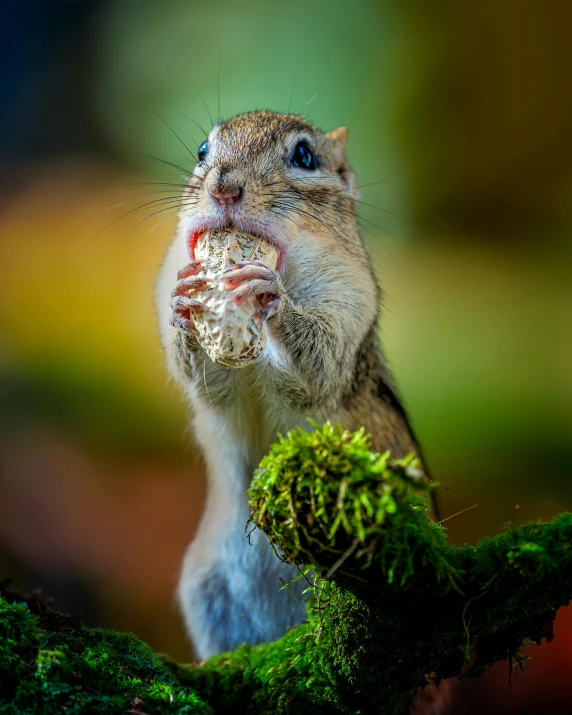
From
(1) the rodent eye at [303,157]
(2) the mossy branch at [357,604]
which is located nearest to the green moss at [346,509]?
(2) the mossy branch at [357,604]

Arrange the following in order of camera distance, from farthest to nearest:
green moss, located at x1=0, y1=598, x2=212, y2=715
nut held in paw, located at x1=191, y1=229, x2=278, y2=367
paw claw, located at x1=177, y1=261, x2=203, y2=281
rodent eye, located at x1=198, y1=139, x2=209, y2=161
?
rodent eye, located at x1=198, y1=139, x2=209, y2=161
paw claw, located at x1=177, y1=261, x2=203, y2=281
nut held in paw, located at x1=191, y1=229, x2=278, y2=367
green moss, located at x1=0, y1=598, x2=212, y2=715

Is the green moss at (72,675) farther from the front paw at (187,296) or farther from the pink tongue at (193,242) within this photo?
the pink tongue at (193,242)

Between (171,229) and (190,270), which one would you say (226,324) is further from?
(171,229)

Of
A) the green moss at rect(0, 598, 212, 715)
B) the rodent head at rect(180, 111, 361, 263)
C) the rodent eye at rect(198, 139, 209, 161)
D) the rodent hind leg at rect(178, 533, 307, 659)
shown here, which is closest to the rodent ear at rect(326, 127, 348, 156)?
the rodent head at rect(180, 111, 361, 263)

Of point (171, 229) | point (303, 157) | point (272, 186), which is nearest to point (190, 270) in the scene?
point (272, 186)

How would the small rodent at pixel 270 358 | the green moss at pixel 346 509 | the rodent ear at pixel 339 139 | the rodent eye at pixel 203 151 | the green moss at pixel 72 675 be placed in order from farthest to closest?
the rodent ear at pixel 339 139 → the rodent eye at pixel 203 151 → the small rodent at pixel 270 358 → the green moss at pixel 72 675 → the green moss at pixel 346 509

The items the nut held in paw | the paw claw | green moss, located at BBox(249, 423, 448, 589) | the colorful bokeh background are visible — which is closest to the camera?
green moss, located at BBox(249, 423, 448, 589)

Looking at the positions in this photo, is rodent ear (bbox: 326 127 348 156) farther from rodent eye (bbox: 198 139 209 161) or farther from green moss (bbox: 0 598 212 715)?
green moss (bbox: 0 598 212 715)
